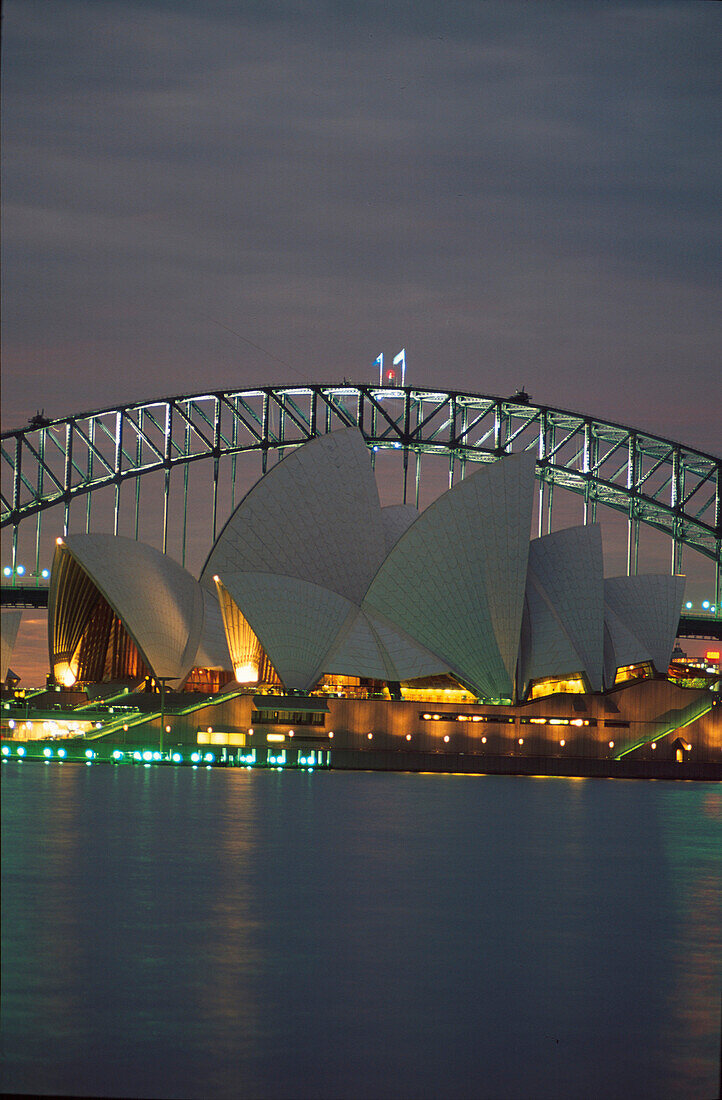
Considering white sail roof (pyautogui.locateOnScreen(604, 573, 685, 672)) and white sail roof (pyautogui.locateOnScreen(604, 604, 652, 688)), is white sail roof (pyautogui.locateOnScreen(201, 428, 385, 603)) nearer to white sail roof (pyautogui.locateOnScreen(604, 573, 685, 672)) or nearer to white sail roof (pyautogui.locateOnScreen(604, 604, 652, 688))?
white sail roof (pyautogui.locateOnScreen(604, 604, 652, 688))

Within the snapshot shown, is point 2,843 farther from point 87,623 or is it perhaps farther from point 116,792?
point 87,623

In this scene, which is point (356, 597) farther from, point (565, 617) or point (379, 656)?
point (565, 617)

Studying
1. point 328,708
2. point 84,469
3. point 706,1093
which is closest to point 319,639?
point 328,708

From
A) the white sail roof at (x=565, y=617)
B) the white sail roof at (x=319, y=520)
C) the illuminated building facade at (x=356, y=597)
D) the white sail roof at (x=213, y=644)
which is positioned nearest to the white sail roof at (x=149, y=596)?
the illuminated building facade at (x=356, y=597)

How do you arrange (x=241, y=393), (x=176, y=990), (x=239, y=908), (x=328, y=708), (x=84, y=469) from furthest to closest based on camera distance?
(x=84, y=469), (x=241, y=393), (x=328, y=708), (x=239, y=908), (x=176, y=990)

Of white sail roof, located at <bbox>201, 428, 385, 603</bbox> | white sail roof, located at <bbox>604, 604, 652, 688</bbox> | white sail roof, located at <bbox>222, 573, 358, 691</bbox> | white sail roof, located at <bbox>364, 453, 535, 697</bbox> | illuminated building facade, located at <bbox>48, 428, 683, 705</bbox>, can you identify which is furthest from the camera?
white sail roof, located at <bbox>604, 604, 652, 688</bbox>

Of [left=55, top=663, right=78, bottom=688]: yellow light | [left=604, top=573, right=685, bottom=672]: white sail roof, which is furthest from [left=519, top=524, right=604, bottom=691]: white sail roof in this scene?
[left=55, top=663, right=78, bottom=688]: yellow light
